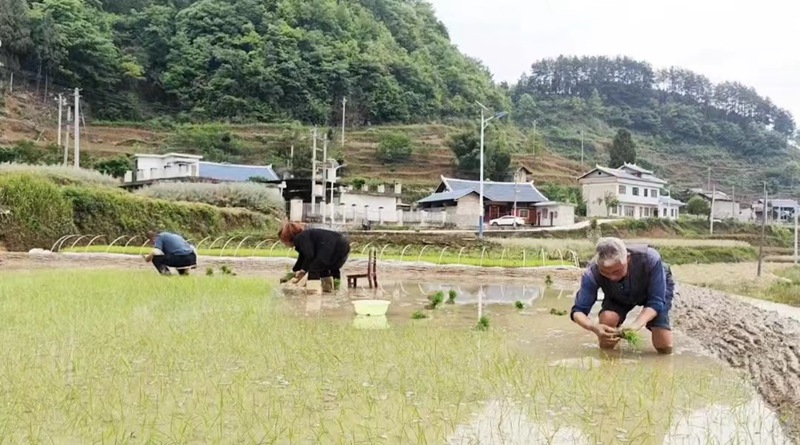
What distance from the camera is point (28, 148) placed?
3869cm

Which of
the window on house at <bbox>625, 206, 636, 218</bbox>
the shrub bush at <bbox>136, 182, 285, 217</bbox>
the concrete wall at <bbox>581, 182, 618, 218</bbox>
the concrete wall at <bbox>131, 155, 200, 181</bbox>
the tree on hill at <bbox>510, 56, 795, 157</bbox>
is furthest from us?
the tree on hill at <bbox>510, 56, 795, 157</bbox>

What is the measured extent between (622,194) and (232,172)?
27.2m

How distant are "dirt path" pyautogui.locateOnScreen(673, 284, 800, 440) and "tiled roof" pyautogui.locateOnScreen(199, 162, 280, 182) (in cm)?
3079

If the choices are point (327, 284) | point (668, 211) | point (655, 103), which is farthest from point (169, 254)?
point (655, 103)

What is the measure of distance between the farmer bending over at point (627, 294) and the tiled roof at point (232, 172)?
3219 centimetres

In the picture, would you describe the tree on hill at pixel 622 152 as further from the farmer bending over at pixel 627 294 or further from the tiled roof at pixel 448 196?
the farmer bending over at pixel 627 294

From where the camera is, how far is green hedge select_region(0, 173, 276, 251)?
1609 cm

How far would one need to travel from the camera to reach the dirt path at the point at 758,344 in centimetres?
374

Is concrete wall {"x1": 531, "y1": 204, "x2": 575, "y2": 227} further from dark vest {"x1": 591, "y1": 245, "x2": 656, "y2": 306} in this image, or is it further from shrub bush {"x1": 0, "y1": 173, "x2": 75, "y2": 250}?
dark vest {"x1": 591, "y1": 245, "x2": 656, "y2": 306}

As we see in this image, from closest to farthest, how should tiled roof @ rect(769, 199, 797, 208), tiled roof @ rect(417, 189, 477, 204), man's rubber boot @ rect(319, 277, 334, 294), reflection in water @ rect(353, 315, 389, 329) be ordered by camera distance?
1. reflection in water @ rect(353, 315, 389, 329)
2. man's rubber boot @ rect(319, 277, 334, 294)
3. tiled roof @ rect(417, 189, 477, 204)
4. tiled roof @ rect(769, 199, 797, 208)

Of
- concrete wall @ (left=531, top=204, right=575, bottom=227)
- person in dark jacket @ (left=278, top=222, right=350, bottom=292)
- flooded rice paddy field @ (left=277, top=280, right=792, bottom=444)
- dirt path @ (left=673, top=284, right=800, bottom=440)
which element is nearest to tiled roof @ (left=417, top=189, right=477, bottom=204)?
concrete wall @ (left=531, top=204, right=575, bottom=227)

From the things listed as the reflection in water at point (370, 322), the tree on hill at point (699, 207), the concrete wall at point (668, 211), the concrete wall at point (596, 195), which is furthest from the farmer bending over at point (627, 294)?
the tree on hill at point (699, 207)

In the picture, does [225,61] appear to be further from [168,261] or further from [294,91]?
[168,261]

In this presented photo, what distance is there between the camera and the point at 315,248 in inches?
336
